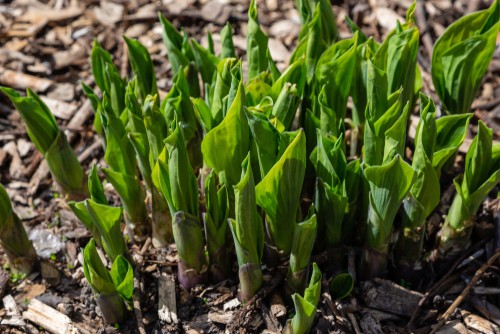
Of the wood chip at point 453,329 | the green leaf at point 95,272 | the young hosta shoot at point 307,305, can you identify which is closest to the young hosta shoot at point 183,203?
the green leaf at point 95,272

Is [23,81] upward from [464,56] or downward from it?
downward

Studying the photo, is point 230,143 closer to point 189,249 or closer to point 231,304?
point 189,249

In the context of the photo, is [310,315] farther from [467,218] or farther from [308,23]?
[308,23]

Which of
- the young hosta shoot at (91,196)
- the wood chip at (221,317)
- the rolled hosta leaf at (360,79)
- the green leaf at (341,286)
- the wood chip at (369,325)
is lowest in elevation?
the wood chip at (369,325)

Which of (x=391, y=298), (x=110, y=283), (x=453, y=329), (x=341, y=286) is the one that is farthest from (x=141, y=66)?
(x=453, y=329)

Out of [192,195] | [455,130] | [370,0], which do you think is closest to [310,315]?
[192,195]

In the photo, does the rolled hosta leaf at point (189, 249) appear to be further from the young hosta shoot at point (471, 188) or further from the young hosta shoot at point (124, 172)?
the young hosta shoot at point (471, 188)

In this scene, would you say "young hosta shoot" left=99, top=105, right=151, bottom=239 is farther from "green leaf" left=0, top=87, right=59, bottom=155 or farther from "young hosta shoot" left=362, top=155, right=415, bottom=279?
"young hosta shoot" left=362, top=155, right=415, bottom=279
